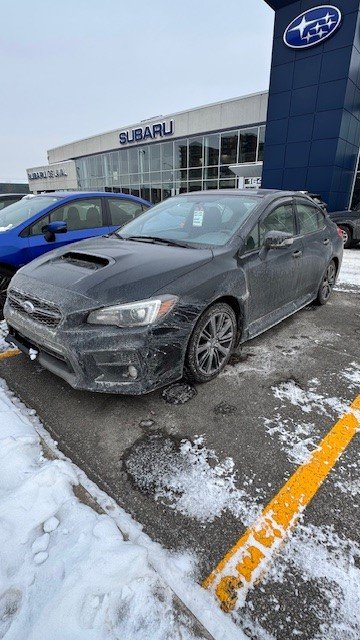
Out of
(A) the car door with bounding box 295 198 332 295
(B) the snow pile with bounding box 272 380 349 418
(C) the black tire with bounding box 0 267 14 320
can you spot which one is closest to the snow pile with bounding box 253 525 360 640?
(B) the snow pile with bounding box 272 380 349 418

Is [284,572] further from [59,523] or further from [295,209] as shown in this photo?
[295,209]

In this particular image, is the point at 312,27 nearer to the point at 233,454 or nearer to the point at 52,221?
the point at 52,221

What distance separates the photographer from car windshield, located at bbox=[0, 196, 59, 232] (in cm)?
448

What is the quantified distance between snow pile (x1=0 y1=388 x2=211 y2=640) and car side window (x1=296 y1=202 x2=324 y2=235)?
3.58 metres

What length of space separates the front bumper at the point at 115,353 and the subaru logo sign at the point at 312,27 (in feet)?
48.8

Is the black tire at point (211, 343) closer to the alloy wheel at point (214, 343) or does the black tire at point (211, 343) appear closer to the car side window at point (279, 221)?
the alloy wheel at point (214, 343)

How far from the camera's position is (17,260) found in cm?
422

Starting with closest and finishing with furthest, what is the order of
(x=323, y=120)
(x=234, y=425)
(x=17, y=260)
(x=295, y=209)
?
(x=234, y=425)
(x=295, y=209)
(x=17, y=260)
(x=323, y=120)

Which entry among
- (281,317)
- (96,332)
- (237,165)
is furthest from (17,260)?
(237,165)

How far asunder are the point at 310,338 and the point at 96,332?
8.45ft

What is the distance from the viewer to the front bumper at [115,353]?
223cm

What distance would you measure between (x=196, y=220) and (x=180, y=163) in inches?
836

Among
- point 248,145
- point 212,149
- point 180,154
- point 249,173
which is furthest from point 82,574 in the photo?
point 180,154

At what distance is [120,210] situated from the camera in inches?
212
